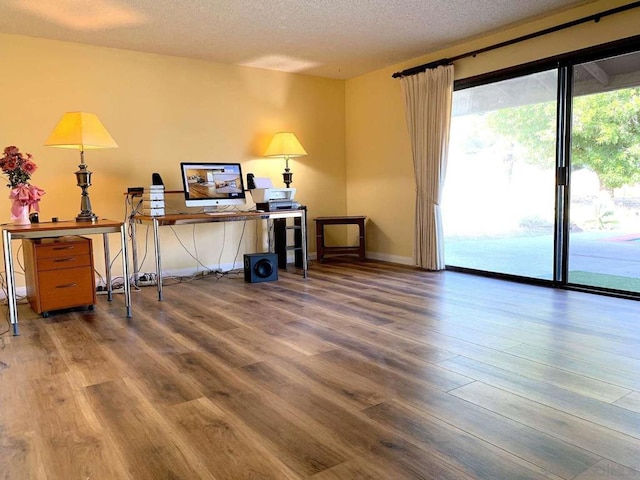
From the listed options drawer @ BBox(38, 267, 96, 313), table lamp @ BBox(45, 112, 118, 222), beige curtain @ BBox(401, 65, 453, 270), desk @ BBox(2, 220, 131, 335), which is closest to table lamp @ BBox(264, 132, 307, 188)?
beige curtain @ BBox(401, 65, 453, 270)

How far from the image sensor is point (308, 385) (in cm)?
215

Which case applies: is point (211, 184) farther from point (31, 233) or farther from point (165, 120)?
point (31, 233)

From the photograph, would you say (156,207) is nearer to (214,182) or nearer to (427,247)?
(214,182)

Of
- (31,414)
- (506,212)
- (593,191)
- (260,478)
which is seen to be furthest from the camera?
(506,212)

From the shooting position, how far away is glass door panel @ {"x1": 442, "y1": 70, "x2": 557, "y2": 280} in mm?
4164

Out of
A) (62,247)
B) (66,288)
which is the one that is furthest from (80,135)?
(66,288)

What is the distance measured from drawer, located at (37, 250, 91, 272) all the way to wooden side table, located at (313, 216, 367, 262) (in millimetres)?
2747

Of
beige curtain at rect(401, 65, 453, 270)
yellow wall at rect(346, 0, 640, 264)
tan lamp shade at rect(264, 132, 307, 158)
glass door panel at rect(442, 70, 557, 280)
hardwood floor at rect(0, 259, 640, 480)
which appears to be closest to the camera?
hardwood floor at rect(0, 259, 640, 480)

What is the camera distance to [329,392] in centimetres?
208

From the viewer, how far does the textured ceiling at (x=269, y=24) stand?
3.58 metres

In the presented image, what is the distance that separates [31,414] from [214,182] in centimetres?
307

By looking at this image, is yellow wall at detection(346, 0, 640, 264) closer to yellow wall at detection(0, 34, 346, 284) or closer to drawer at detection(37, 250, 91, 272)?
yellow wall at detection(0, 34, 346, 284)

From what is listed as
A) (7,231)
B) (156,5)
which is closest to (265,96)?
(156,5)

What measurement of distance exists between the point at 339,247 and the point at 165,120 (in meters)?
2.44
